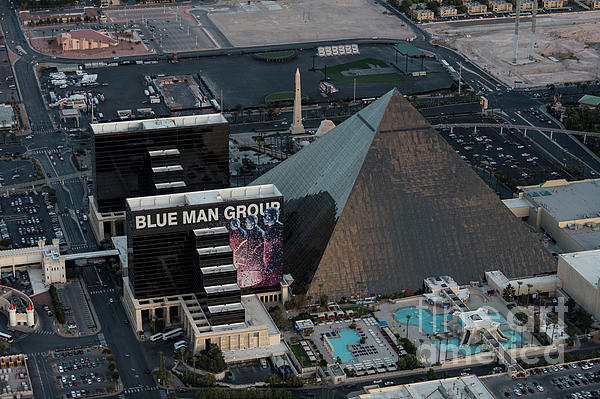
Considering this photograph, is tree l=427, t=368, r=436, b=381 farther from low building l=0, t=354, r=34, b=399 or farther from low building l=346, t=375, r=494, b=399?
low building l=0, t=354, r=34, b=399

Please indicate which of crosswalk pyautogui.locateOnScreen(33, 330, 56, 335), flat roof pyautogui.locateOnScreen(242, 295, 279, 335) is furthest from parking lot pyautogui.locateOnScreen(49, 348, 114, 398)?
flat roof pyautogui.locateOnScreen(242, 295, 279, 335)

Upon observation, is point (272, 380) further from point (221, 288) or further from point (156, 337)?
point (156, 337)

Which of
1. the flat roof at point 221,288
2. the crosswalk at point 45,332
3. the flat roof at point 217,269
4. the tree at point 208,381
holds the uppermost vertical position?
the flat roof at point 217,269

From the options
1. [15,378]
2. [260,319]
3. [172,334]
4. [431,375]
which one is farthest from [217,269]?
[431,375]

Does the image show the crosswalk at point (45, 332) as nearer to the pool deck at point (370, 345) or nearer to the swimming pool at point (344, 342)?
the pool deck at point (370, 345)

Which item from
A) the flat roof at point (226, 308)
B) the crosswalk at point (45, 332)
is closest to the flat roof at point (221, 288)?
the flat roof at point (226, 308)

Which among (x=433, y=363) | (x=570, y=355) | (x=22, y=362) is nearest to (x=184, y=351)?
(x=22, y=362)

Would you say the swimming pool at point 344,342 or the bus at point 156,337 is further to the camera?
the bus at point 156,337
